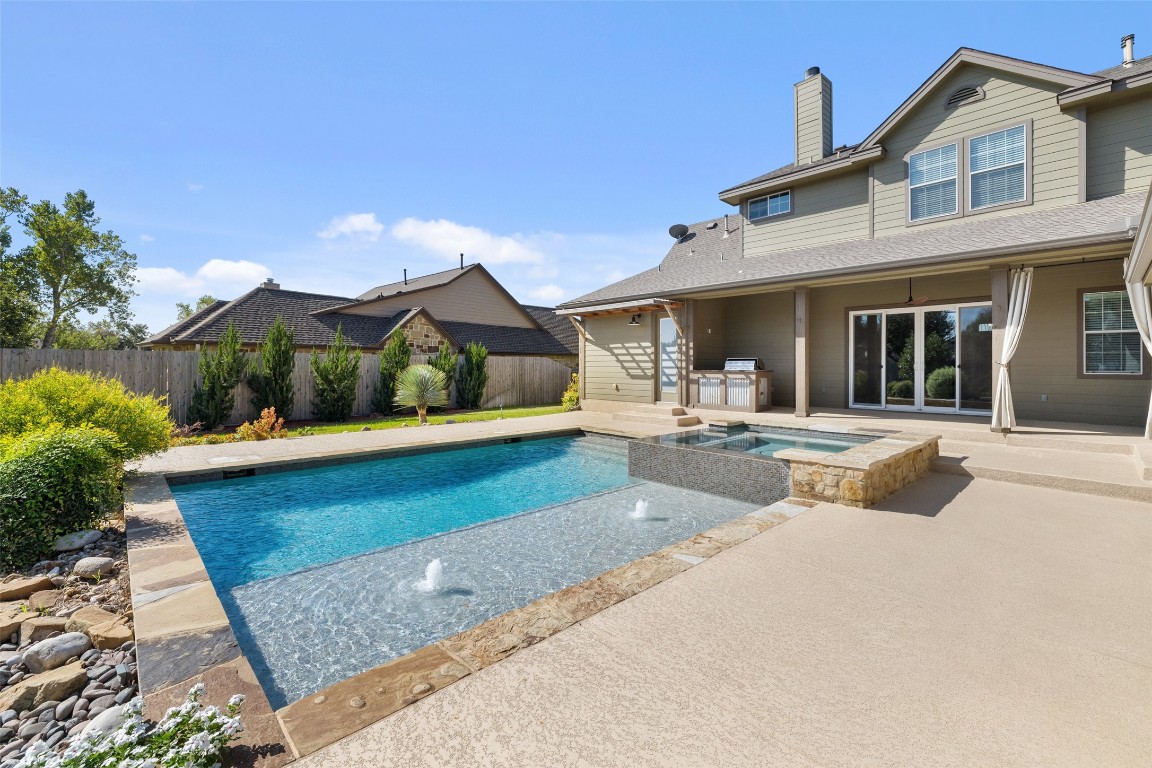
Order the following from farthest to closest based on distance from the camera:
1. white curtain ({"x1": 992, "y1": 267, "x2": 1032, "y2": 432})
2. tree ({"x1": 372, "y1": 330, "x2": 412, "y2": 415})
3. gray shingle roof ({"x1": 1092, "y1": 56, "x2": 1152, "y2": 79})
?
tree ({"x1": 372, "y1": 330, "x2": 412, "y2": 415}), gray shingle roof ({"x1": 1092, "y1": 56, "x2": 1152, "y2": 79}), white curtain ({"x1": 992, "y1": 267, "x2": 1032, "y2": 432})

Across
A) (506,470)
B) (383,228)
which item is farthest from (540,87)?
(383,228)

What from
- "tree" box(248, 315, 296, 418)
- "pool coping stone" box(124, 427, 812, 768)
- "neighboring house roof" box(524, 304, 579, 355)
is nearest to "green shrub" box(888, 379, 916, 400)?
"pool coping stone" box(124, 427, 812, 768)

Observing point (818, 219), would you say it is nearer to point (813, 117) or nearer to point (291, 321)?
point (813, 117)

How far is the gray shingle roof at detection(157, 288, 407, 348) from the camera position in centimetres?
1576

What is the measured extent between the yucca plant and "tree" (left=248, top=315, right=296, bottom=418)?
269 cm

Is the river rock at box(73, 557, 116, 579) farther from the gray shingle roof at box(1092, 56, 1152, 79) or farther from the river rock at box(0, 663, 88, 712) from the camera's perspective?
the gray shingle roof at box(1092, 56, 1152, 79)

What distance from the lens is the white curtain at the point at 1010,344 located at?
24.4 ft

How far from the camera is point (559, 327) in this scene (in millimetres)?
27422

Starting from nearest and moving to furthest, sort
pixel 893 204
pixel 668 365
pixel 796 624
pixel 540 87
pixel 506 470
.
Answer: pixel 796 624
pixel 506 470
pixel 893 204
pixel 540 87
pixel 668 365

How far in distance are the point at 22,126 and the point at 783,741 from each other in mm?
20230

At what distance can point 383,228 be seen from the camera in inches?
1187

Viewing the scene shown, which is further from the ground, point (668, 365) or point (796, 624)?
point (668, 365)

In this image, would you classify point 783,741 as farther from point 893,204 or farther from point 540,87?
point 540,87

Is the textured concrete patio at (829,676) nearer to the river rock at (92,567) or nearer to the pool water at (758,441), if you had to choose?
the river rock at (92,567)
